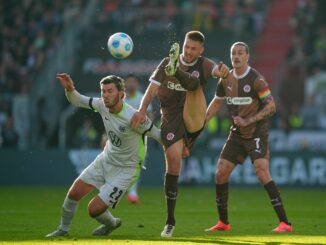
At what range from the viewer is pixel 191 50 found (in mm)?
12672

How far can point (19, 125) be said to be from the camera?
26.9 metres

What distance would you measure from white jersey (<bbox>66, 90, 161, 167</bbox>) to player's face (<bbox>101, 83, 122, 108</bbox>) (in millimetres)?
222

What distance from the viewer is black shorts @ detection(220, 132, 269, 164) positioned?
13.5m

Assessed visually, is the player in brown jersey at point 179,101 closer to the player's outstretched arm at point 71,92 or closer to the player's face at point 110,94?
the player's face at point 110,94

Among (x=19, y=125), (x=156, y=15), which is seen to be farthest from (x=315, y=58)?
(x=19, y=125)

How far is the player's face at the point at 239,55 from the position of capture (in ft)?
43.9

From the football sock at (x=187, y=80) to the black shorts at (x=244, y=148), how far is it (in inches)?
59.6

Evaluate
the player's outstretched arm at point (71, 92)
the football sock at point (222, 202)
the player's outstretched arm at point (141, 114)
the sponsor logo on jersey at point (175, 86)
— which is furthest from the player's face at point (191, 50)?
the football sock at point (222, 202)

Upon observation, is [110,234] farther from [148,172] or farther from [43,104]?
[43,104]

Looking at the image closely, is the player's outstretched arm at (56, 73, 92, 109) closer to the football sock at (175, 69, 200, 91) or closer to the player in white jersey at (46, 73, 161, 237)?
the player in white jersey at (46, 73, 161, 237)

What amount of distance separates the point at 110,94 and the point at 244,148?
A: 8.56 ft

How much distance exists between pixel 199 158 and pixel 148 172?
4.90 feet

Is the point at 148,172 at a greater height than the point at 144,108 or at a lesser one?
lesser

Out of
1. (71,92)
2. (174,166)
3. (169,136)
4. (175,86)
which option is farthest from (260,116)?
(71,92)
